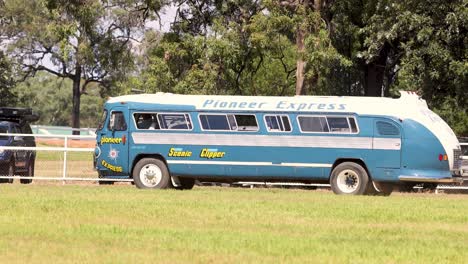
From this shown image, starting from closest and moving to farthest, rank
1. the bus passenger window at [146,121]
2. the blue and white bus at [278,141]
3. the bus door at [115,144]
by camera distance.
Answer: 1. the blue and white bus at [278,141]
2. the bus passenger window at [146,121]
3. the bus door at [115,144]

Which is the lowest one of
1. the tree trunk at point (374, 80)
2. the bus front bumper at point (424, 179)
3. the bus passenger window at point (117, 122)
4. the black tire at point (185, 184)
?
the black tire at point (185, 184)

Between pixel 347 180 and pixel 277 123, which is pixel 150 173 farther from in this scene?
pixel 347 180

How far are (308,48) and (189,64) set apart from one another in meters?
6.31

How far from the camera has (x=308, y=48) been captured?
38938 mm

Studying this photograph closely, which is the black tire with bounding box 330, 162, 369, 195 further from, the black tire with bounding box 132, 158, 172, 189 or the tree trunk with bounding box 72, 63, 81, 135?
the tree trunk with bounding box 72, 63, 81, 135

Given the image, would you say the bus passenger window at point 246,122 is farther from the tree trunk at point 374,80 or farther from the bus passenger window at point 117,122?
the tree trunk at point 374,80

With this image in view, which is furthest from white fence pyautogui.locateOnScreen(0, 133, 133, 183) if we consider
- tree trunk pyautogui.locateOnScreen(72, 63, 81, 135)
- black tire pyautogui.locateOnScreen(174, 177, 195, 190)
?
tree trunk pyautogui.locateOnScreen(72, 63, 81, 135)

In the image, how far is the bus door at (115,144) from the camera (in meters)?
29.9

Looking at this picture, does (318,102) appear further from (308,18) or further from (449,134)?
(308,18)

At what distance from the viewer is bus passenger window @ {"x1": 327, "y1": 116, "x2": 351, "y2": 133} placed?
28234mm

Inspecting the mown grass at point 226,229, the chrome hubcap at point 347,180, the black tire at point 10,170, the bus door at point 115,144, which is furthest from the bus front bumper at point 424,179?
the black tire at point 10,170

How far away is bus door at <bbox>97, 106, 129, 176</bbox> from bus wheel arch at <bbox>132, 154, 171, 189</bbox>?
1.28 feet

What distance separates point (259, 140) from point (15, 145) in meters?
8.40

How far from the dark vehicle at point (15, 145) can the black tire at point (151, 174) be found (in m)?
5.13
